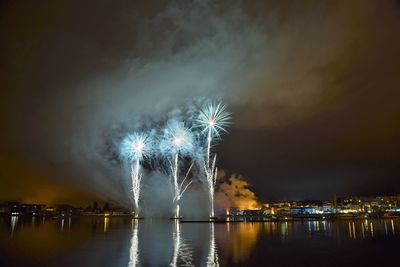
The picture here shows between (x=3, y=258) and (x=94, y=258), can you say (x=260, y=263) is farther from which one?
(x=3, y=258)

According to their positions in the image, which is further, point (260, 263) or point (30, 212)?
point (30, 212)

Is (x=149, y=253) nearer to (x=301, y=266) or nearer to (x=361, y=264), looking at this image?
(x=301, y=266)

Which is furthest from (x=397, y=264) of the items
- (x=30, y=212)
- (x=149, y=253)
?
(x=30, y=212)

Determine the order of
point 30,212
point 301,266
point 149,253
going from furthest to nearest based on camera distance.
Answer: point 30,212, point 149,253, point 301,266

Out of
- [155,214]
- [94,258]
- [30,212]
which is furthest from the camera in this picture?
[30,212]

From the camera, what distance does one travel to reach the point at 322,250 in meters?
25.0

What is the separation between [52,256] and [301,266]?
1627 centimetres

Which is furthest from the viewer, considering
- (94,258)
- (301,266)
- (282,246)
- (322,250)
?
(282,246)

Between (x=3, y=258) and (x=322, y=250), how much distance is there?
22.0 metres

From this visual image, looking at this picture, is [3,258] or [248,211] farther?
[248,211]

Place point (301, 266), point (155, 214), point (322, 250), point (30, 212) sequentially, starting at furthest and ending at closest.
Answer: point (30, 212) < point (155, 214) < point (322, 250) < point (301, 266)

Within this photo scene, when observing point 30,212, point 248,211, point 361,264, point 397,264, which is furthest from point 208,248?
point 30,212

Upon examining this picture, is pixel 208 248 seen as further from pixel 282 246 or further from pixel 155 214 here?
pixel 155 214

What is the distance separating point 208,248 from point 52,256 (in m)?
11.1
